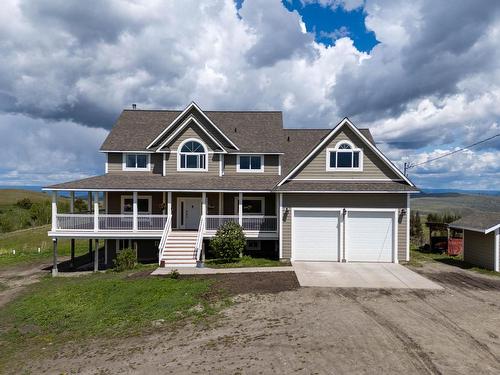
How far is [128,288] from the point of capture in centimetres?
1572

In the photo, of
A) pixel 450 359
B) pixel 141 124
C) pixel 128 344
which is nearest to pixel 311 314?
pixel 450 359

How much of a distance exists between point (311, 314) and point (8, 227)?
2219 inches

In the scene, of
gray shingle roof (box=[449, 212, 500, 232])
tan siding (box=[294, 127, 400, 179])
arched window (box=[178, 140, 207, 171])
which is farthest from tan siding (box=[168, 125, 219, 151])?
gray shingle roof (box=[449, 212, 500, 232])

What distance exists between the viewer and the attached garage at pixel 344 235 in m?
20.1

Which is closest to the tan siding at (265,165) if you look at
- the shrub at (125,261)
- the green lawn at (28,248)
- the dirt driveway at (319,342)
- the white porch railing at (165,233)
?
the white porch railing at (165,233)

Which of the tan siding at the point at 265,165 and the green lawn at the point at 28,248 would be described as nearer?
the tan siding at the point at 265,165

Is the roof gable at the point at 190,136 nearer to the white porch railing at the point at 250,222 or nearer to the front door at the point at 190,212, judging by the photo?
the front door at the point at 190,212

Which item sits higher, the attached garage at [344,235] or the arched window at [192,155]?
the arched window at [192,155]

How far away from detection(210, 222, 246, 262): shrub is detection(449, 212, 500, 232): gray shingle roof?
1177cm

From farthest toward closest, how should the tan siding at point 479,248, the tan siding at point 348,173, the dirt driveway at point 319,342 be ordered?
the tan siding at point 348,173 < the tan siding at point 479,248 < the dirt driveway at point 319,342

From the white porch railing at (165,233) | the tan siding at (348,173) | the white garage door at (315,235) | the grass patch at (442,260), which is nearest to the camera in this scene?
the grass patch at (442,260)

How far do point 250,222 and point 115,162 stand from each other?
999 cm

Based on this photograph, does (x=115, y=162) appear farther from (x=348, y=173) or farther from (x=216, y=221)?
(x=348, y=173)

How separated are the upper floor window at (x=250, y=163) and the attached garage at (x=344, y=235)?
5.91 metres
